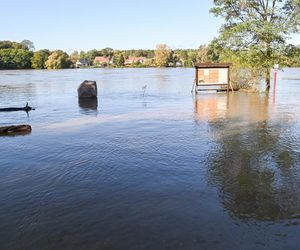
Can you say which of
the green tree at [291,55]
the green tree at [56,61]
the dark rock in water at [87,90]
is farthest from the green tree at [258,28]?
the green tree at [56,61]

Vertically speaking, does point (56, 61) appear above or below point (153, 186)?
above

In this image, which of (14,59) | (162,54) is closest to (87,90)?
(162,54)

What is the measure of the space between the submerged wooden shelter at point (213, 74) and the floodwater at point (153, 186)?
13247 mm

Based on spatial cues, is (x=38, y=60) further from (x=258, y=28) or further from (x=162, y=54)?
(x=258, y=28)

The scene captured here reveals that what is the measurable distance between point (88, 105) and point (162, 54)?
4979 inches

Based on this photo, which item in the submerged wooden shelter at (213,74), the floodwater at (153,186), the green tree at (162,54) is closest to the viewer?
the floodwater at (153,186)

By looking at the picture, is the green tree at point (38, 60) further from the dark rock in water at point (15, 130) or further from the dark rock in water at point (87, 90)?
the dark rock in water at point (15, 130)

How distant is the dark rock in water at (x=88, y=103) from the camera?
2303 cm

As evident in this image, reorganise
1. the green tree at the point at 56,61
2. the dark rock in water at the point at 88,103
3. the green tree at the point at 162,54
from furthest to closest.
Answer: the green tree at the point at 162,54 < the green tree at the point at 56,61 < the dark rock in water at the point at 88,103

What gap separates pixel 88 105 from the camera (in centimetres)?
2356

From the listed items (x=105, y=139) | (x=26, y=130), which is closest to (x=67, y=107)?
(x=26, y=130)

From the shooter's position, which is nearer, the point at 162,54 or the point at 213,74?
the point at 213,74

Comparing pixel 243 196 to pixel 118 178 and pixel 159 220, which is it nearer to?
pixel 159 220

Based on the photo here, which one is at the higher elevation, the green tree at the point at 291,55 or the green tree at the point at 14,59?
the green tree at the point at 14,59
